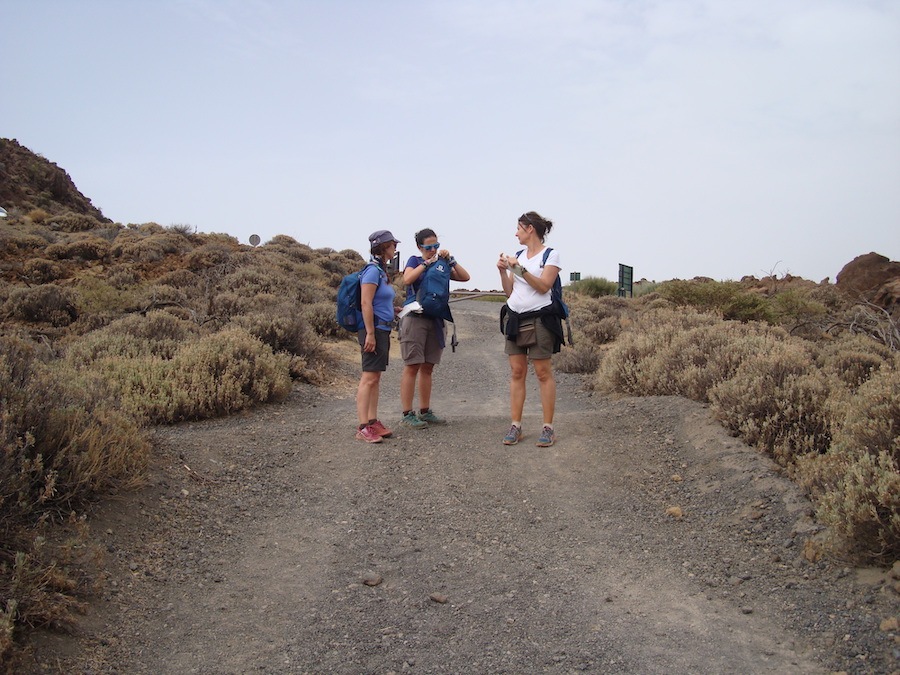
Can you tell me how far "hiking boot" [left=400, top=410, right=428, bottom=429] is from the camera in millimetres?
7461

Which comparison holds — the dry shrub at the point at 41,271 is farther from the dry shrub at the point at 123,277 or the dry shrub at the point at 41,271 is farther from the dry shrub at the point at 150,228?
the dry shrub at the point at 150,228

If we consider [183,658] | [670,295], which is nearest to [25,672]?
[183,658]

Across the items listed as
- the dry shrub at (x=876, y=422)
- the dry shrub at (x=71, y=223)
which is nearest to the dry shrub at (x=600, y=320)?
the dry shrub at (x=876, y=422)

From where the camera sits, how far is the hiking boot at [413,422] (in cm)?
746

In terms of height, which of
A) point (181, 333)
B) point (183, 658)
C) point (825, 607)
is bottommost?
point (183, 658)

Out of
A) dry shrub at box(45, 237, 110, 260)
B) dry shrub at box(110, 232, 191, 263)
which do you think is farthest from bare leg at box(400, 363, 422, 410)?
dry shrub at box(45, 237, 110, 260)

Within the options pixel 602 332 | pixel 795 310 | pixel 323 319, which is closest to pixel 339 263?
pixel 323 319

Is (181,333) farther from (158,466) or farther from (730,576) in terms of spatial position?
(730,576)

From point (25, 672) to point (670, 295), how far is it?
16.3m

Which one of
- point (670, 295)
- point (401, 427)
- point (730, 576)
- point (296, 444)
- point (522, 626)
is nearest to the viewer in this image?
point (522, 626)

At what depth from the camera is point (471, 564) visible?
14.5ft

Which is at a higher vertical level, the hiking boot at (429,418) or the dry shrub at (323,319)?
the dry shrub at (323,319)

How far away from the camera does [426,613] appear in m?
3.83

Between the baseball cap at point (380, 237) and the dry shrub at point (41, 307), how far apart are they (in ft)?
32.8
